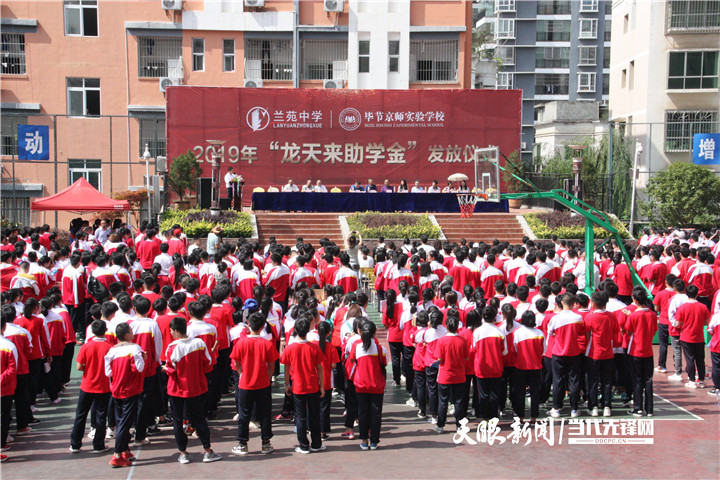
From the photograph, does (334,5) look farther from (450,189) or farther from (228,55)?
(450,189)

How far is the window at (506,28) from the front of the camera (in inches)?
2172

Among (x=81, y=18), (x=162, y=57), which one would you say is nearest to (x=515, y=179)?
(x=162, y=57)

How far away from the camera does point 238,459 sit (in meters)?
7.59

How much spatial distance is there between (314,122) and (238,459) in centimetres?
2263

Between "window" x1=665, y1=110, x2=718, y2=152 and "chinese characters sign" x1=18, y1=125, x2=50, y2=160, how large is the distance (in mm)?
23687

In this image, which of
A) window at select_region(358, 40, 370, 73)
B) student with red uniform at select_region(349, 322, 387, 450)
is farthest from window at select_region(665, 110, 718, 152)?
student with red uniform at select_region(349, 322, 387, 450)

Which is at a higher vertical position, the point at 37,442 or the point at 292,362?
the point at 292,362

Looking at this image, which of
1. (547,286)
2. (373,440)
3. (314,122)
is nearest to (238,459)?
(373,440)

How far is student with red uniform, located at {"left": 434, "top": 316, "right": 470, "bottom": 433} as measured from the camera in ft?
26.4

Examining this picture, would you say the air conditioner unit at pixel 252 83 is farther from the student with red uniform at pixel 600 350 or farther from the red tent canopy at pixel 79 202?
the student with red uniform at pixel 600 350

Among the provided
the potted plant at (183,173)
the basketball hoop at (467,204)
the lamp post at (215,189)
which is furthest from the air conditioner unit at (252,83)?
the basketball hoop at (467,204)

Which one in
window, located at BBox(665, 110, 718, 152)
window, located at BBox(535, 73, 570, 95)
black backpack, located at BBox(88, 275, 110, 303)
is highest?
window, located at BBox(535, 73, 570, 95)

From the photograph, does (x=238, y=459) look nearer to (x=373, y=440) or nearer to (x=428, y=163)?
(x=373, y=440)

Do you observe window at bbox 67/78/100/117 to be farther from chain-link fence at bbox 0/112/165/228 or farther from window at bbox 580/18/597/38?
window at bbox 580/18/597/38
